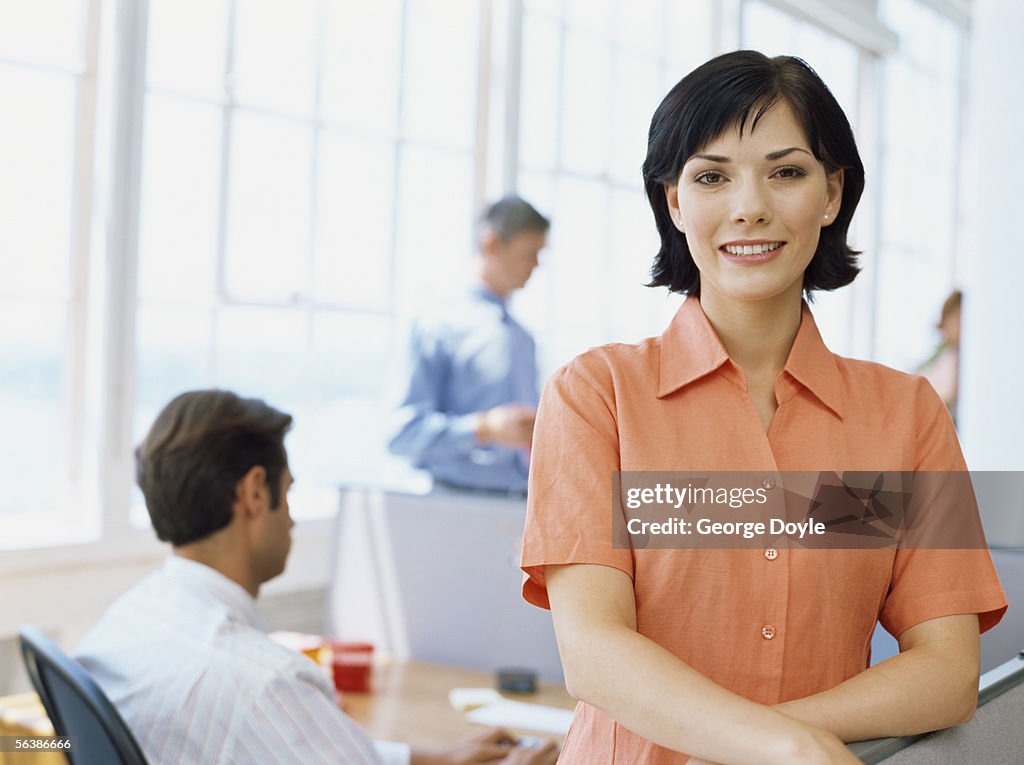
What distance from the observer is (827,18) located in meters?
6.84

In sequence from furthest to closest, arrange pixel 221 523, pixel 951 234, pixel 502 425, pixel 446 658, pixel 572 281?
pixel 951 234 → pixel 572 281 → pixel 502 425 → pixel 446 658 → pixel 221 523

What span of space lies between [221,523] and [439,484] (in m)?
1.63

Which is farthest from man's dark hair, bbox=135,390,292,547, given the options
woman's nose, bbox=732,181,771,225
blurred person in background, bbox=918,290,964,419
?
blurred person in background, bbox=918,290,964,419

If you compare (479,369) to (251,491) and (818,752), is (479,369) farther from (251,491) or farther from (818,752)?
(818,752)

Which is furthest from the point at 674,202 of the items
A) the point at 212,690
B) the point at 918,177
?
the point at 918,177

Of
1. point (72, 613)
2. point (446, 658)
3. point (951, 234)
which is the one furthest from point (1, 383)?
point (951, 234)

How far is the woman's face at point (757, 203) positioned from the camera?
1127 mm

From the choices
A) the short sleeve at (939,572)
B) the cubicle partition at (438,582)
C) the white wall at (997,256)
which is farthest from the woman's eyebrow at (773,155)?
the white wall at (997,256)

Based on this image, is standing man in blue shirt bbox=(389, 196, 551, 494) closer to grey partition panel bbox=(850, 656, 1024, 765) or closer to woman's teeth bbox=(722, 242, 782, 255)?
grey partition panel bbox=(850, 656, 1024, 765)

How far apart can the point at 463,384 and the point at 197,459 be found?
1681mm

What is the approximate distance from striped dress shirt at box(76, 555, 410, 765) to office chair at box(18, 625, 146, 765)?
8cm

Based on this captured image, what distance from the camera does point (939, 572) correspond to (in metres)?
1.15

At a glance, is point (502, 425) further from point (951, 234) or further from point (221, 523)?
point (951, 234)

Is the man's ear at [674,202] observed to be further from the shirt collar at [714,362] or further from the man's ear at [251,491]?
the man's ear at [251,491]
